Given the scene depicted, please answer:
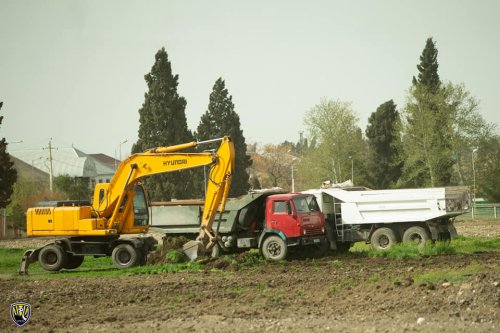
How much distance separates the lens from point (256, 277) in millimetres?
20734

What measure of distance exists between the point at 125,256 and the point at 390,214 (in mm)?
10088

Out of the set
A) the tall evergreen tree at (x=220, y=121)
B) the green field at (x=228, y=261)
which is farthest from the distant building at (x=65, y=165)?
the green field at (x=228, y=261)

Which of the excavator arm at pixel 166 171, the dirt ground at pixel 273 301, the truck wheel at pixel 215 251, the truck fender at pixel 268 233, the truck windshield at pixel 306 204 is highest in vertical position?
the excavator arm at pixel 166 171

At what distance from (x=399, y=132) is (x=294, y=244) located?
46.8 meters

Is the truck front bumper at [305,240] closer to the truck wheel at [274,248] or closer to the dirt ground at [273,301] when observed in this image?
the truck wheel at [274,248]

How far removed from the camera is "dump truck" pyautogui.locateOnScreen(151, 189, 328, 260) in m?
26.0

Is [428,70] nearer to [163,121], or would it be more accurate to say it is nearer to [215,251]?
[163,121]

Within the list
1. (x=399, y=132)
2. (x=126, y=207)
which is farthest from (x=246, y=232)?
(x=399, y=132)

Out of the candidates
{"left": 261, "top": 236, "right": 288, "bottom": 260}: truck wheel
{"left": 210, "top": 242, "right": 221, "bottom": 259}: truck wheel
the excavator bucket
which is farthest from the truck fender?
the excavator bucket

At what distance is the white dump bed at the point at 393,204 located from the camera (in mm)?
27703

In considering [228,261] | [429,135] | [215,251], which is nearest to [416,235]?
[215,251]

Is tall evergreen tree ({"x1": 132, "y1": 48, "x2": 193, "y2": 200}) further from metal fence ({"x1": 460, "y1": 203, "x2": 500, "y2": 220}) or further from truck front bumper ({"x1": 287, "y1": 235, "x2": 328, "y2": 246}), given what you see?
truck front bumper ({"x1": 287, "y1": 235, "x2": 328, "y2": 246})

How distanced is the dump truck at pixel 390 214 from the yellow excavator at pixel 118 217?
5360 millimetres

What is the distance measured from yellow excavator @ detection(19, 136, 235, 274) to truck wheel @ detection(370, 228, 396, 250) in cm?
638
